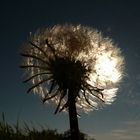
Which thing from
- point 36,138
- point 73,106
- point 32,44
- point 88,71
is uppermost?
point 32,44

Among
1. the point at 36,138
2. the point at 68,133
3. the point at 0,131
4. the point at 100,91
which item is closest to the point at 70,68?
the point at 100,91

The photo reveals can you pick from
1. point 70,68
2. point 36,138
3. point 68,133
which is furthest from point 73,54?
point 36,138

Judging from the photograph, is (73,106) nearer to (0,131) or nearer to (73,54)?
(73,54)

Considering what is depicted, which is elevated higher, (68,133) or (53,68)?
(53,68)

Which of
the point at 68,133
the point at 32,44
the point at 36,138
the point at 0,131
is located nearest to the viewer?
the point at 0,131

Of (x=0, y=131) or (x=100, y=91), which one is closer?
(x=0, y=131)

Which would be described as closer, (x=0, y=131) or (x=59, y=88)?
(x=0, y=131)

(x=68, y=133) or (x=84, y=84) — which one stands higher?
(x=84, y=84)

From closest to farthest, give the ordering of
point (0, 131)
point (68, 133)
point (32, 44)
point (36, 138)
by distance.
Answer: point (0, 131), point (36, 138), point (32, 44), point (68, 133)

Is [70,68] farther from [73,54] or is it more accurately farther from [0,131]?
[0,131]
